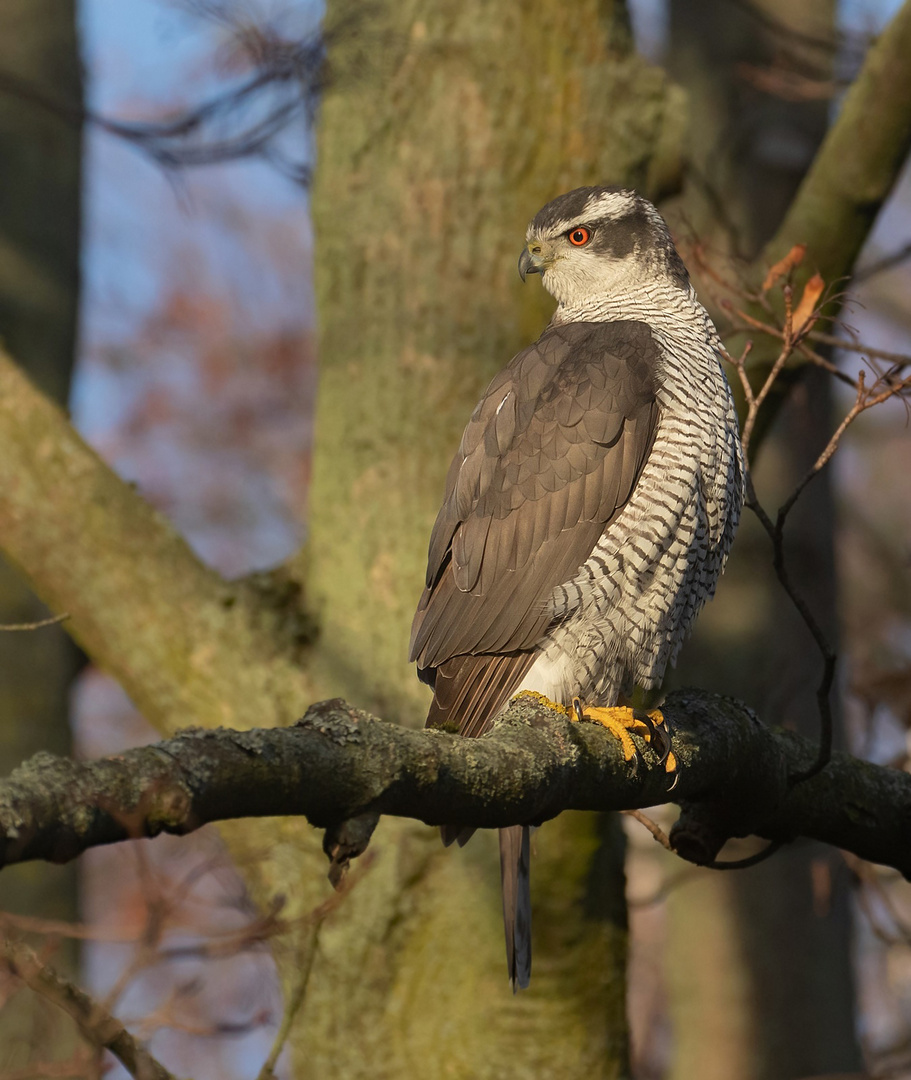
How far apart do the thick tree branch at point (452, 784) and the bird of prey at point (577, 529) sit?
0.37 metres

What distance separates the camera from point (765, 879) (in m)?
6.63

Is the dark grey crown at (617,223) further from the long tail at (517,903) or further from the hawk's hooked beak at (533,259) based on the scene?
the long tail at (517,903)

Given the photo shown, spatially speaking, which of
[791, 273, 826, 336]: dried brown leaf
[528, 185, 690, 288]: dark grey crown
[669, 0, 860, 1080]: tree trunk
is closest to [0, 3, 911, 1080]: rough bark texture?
[528, 185, 690, 288]: dark grey crown

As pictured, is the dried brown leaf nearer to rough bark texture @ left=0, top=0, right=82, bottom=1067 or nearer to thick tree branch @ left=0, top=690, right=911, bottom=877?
thick tree branch @ left=0, top=690, right=911, bottom=877

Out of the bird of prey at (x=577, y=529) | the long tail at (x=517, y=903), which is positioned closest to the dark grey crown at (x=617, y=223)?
the bird of prey at (x=577, y=529)

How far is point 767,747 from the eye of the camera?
10.3 ft

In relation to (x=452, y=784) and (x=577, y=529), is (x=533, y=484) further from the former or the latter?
(x=452, y=784)

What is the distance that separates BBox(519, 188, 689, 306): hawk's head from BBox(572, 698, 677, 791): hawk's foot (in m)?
1.62

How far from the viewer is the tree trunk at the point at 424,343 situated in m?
4.38

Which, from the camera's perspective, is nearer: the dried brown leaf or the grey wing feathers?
the dried brown leaf

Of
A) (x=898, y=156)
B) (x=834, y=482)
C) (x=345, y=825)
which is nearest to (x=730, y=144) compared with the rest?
(x=834, y=482)

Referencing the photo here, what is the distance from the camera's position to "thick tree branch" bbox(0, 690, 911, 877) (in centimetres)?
166

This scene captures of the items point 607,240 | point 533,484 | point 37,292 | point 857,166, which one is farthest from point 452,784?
point 37,292

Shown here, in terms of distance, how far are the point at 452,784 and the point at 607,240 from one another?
246 centimetres
